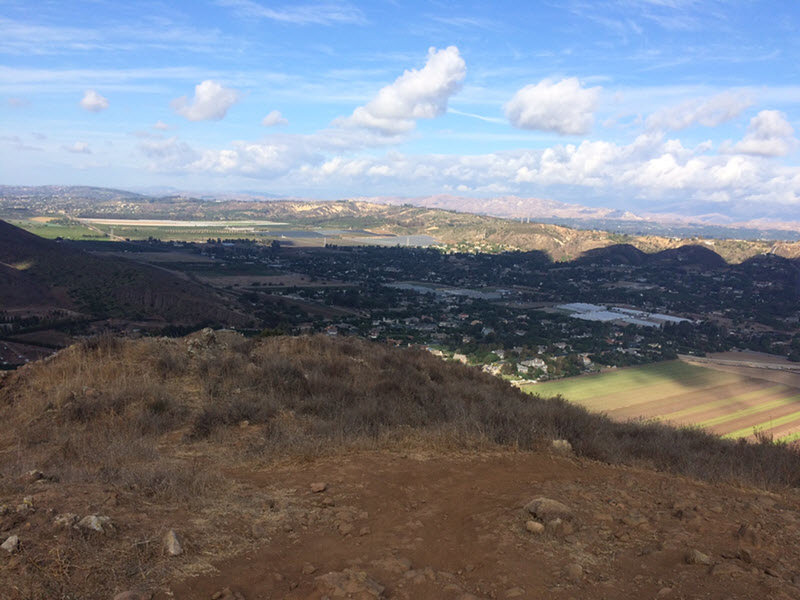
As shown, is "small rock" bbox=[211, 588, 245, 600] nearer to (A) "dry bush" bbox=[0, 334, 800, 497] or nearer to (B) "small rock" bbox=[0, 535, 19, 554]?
(B) "small rock" bbox=[0, 535, 19, 554]

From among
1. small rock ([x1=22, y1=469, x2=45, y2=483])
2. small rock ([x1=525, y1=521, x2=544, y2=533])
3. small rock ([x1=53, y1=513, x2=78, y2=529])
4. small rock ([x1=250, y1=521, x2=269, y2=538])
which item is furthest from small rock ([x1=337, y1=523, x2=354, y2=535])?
small rock ([x1=22, y1=469, x2=45, y2=483])

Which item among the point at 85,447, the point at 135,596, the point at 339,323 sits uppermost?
the point at 135,596

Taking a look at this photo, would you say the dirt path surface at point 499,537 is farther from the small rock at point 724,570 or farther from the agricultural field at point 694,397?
the agricultural field at point 694,397

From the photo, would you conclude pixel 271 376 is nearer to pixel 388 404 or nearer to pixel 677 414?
pixel 388 404

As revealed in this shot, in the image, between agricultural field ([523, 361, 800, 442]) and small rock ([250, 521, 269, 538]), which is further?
agricultural field ([523, 361, 800, 442])

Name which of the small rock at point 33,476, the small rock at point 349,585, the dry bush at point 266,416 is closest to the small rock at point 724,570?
the small rock at point 349,585

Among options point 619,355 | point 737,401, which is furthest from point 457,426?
point 619,355
